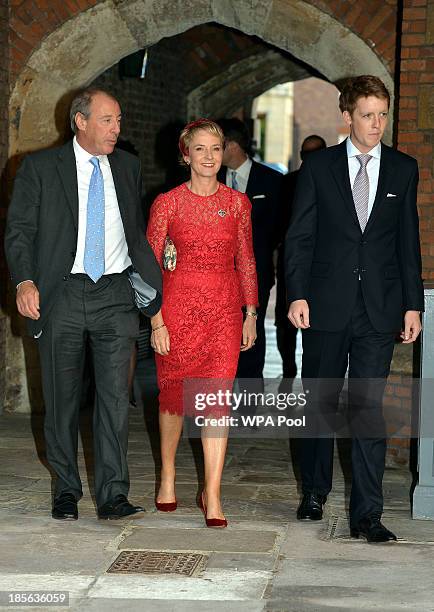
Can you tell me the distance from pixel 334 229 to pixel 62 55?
12.9 ft

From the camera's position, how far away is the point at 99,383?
18.8 feet

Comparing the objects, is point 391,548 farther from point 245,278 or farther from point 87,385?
point 87,385

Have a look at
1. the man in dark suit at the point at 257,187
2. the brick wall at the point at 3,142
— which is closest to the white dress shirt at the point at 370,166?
the man in dark suit at the point at 257,187

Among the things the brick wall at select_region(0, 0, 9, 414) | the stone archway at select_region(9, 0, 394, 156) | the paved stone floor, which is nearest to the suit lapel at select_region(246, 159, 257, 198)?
the stone archway at select_region(9, 0, 394, 156)

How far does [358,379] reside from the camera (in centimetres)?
545

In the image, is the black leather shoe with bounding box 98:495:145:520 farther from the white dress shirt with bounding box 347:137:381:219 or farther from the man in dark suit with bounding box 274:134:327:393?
the man in dark suit with bounding box 274:134:327:393

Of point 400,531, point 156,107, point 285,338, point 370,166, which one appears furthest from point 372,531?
point 156,107

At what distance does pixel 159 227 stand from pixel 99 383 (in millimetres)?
767

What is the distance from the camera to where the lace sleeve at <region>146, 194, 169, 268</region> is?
566 centimetres

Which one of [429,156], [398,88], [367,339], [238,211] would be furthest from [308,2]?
[367,339]

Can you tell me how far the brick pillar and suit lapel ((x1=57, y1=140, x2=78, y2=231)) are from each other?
8.53 feet

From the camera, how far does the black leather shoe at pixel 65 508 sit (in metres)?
5.64

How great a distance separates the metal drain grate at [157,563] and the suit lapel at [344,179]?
63.1 inches

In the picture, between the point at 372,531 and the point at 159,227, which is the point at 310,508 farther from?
the point at 159,227
